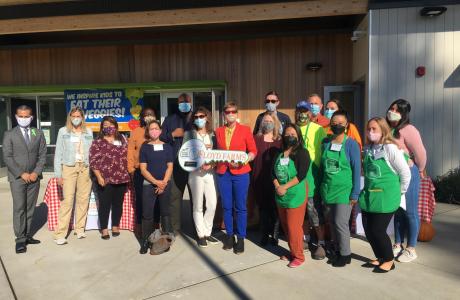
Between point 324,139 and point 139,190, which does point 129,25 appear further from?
point 324,139

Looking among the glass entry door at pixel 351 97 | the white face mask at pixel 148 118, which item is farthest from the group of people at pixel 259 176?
the glass entry door at pixel 351 97

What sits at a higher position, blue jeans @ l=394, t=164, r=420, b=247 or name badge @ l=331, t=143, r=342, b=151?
name badge @ l=331, t=143, r=342, b=151

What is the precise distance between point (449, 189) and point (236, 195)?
182 inches

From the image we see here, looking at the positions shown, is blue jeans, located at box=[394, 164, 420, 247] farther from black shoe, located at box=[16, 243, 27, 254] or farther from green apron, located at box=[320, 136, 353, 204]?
black shoe, located at box=[16, 243, 27, 254]

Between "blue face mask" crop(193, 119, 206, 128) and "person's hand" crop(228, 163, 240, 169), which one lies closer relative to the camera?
"person's hand" crop(228, 163, 240, 169)

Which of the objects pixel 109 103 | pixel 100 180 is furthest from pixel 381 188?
pixel 109 103

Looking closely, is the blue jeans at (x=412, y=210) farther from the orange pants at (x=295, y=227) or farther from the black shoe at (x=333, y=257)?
the orange pants at (x=295, y=227)

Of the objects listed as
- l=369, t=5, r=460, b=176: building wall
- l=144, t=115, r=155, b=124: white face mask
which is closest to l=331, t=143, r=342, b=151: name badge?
l=144, t=115, r=155, b=124: white face mask

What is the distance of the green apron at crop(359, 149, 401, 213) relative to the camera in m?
3.85

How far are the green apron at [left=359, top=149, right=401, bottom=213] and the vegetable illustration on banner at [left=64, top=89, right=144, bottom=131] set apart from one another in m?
7.57

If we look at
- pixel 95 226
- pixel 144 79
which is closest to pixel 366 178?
pixel 95 226

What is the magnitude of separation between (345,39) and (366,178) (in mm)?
6372

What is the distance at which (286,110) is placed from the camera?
32.3 feet

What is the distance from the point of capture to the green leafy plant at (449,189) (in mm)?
7051
